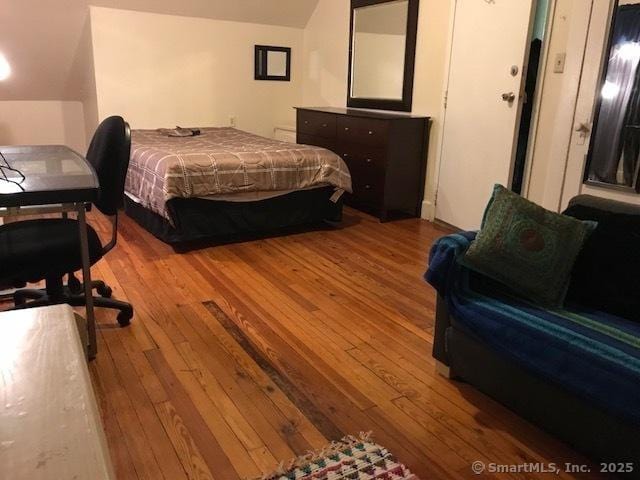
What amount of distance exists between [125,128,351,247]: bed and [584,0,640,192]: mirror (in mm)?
1831

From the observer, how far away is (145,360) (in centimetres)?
219

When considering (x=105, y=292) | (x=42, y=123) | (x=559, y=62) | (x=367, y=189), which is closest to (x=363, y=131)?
(x=367, y=189)

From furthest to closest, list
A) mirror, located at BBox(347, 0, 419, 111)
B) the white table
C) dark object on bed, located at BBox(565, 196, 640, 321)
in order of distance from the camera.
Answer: mirror, located at BBox(347, 0, 419, 111) → dark object on bed, located at BBox(565, 196, 640, 321) → the white table

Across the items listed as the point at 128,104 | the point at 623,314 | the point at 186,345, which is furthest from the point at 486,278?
the point at 128,104

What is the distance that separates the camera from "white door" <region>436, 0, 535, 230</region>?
3.53 m

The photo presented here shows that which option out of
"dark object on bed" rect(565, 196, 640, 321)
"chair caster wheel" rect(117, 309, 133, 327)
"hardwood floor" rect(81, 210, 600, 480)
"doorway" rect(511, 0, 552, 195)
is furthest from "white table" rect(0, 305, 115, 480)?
"doorway" rect(511, 0, 552, 195)

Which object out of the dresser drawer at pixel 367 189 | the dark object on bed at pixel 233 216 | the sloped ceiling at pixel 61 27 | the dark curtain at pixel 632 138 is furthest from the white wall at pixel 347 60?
the dark curtain at pixel 632 138

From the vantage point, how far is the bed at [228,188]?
3.46 m

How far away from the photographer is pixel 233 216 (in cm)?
372

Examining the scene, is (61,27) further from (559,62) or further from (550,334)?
(550,334)

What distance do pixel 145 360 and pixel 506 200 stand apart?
1639mm

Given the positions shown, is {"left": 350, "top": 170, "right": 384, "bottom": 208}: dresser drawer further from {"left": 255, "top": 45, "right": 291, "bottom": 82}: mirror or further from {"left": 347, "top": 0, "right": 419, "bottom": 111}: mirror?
{"left": 255, "top": 45, "right": 291, "bottom": 82}: mirror

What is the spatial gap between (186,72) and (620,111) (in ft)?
14.4

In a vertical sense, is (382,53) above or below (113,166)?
above
